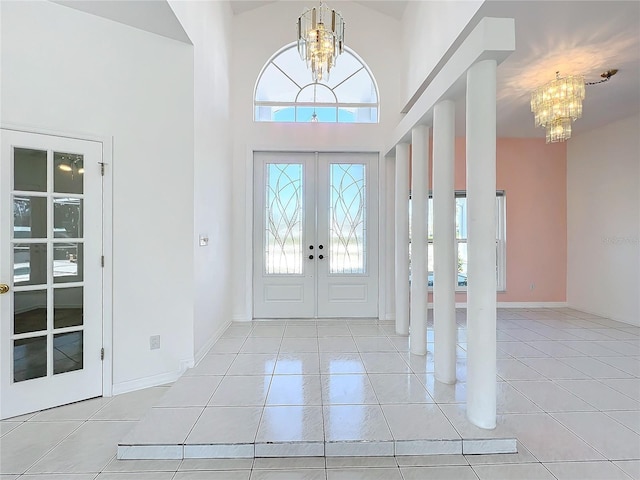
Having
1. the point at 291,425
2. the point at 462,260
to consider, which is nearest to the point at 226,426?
the point at 291,425

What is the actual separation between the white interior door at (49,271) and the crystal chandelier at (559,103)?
4.41 metres

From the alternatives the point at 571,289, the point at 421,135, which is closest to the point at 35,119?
the point at 421,135

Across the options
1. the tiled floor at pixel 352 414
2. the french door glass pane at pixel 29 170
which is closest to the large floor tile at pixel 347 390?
the tiled floor at pixel 352 414

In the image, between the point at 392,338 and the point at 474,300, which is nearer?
the point at 474,300

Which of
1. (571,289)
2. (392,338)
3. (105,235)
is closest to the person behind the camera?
(105,235)

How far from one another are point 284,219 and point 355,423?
318cm

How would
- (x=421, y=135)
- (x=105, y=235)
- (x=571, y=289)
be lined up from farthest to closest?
1. (x=571, y=289)
2. (x=421, y=135)
3. (x=105, y=235)

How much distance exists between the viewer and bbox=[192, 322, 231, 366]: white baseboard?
3.19m

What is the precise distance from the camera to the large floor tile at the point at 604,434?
195 centimetres

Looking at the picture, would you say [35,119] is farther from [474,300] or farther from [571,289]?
[571,289]

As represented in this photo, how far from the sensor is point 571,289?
5637 millimetres

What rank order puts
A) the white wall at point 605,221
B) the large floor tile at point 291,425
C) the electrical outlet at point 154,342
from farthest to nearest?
the white wall at point 605,221 → the electrical outlet at point 154,342 → the large floor tile at point 291,425

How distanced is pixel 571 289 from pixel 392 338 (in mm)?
3912

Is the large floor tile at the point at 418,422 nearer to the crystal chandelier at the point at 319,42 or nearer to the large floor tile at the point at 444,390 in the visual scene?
the large floor tile at the point at 444,390
